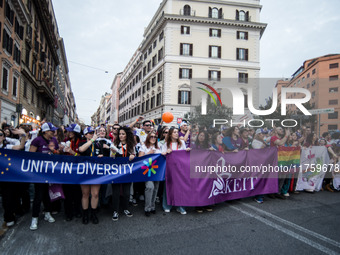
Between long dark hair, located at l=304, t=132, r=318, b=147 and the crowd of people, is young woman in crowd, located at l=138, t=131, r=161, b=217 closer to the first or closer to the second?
the crowd of people

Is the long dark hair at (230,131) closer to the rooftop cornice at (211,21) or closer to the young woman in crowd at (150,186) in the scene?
the young woman in crowd at (150,186)

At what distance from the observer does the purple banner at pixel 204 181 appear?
4.64 meters

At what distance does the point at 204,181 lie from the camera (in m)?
4.71

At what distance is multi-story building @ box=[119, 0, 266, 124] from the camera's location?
102 ft

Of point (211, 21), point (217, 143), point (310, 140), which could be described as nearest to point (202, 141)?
point (217, 143)

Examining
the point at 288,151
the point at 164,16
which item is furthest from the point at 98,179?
the point at 164,16

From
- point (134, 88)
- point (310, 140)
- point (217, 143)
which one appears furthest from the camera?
point (134, 88)

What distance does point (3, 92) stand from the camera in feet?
56.1

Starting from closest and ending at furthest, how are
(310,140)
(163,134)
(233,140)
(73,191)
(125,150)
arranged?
(73,191), (125,150), (233,140), (163,134), (310,140)

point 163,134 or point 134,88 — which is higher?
point 134,88

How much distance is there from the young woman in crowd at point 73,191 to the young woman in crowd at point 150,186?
1262 millimetres

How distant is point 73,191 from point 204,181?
2572 millimetres

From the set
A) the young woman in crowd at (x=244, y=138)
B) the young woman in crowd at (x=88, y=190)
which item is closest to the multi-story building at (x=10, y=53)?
the young woman in crowd at (x=88, y=190)

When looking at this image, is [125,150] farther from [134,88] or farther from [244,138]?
[134,88]
